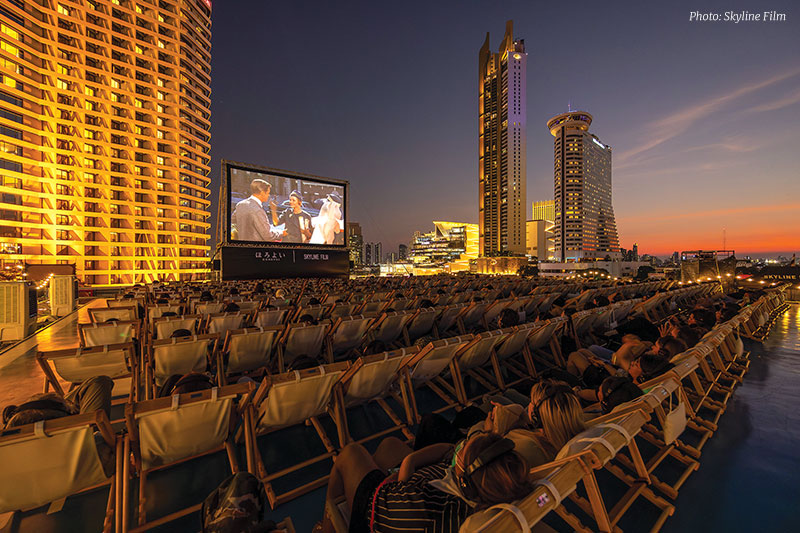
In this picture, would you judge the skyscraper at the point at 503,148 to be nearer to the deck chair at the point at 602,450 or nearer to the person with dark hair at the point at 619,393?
the person with dark hair at the point at 619,393

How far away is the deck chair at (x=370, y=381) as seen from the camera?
2.36 metres

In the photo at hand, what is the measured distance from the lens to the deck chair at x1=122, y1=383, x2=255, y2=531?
165 cm

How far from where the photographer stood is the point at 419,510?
112 cm

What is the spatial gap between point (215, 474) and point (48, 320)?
1073 cm

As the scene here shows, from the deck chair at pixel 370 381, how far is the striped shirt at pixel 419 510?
1094 millimetres

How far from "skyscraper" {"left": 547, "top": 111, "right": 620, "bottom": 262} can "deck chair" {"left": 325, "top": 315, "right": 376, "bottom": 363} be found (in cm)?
10673

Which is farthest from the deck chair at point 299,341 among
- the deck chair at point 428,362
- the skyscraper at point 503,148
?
the skyscraper at point 503,148

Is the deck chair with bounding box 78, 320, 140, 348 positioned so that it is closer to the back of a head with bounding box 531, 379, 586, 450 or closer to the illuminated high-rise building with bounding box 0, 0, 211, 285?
the back of a head with bounding box 531, 379, 586, 450

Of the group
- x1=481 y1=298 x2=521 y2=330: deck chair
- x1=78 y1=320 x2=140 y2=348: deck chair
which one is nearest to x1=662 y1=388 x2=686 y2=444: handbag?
x1=481 y1=298 x2=521 y2=330: deck chair

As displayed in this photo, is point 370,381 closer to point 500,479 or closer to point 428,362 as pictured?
point 428,362

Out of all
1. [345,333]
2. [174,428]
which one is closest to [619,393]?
[174,428]

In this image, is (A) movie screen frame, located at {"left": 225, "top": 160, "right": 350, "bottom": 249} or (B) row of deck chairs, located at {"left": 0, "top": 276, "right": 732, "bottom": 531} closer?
(B) row of deck chairs, located at {"left": 0, "top": 276, "right": 732, "bottom": 531}

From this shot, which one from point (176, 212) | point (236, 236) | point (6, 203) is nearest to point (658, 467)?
point (236, 236)

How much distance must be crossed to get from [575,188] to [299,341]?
119 metres
